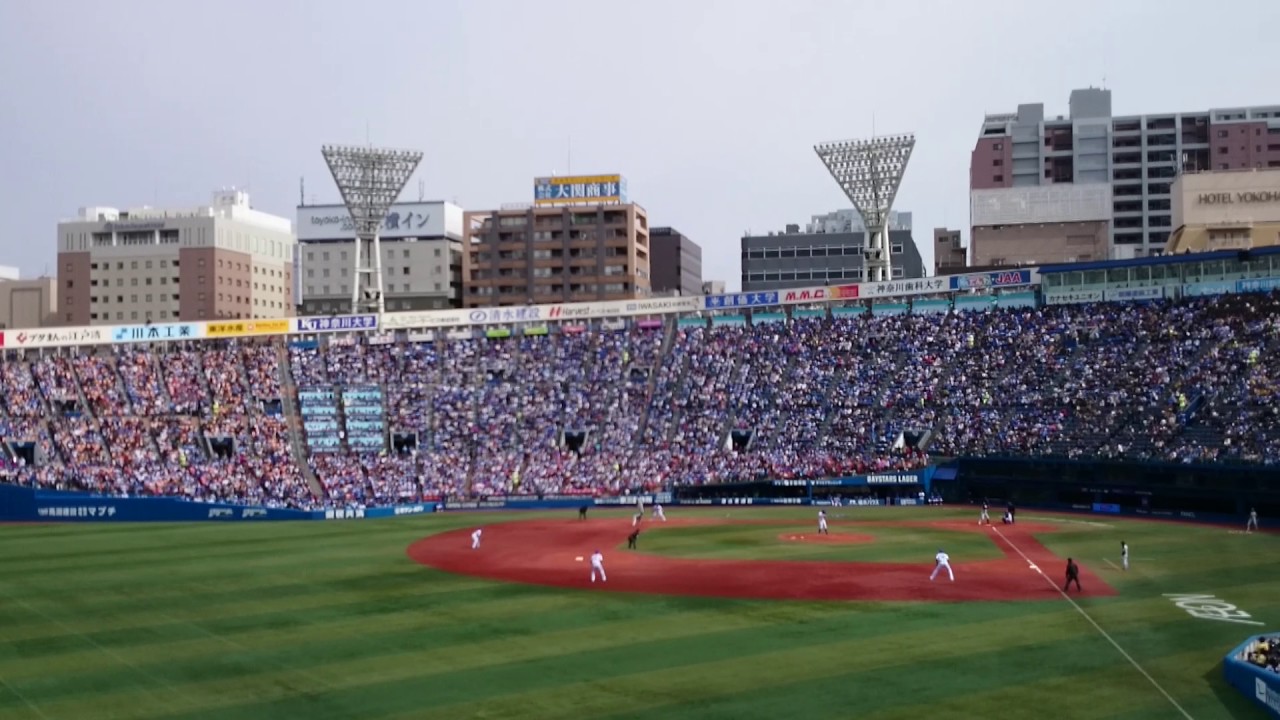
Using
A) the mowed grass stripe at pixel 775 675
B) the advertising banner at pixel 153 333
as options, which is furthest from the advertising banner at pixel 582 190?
the mowed grass stripe at pixel 775 675

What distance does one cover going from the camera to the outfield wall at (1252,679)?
20328 millimetres

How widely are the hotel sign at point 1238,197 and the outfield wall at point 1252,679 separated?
87.8m

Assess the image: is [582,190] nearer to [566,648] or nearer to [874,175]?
[874,175]

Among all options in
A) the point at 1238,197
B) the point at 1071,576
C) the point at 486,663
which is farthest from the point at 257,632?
the point at 1238,197

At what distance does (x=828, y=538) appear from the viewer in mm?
47062

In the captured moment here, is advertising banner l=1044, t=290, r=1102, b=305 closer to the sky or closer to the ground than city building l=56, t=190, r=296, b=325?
closer to the ground

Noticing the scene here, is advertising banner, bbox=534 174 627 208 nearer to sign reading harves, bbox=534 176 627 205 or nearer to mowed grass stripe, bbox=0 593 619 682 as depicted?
sign reading harves, bbox=534 176 627 205

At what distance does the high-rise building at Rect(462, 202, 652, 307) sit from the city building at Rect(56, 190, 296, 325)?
35.9 metres

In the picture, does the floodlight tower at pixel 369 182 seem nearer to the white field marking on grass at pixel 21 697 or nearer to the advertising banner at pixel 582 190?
the advertising banner at pixel 582 190

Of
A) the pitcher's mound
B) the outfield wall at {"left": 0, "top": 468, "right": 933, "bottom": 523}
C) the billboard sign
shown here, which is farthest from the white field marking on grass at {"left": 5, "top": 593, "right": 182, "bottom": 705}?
the billboard sign

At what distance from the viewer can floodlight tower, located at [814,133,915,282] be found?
7925 centimetres

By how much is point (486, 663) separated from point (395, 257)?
119m

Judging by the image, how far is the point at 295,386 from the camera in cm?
7681

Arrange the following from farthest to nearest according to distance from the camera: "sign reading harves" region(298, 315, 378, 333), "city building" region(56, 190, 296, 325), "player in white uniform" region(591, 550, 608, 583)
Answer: "city building" region(56, 190, 296, 325), "sign reading harves" region(298, 315, 378, 333), "player in white uniform" region(591, 550, 608, 583)
